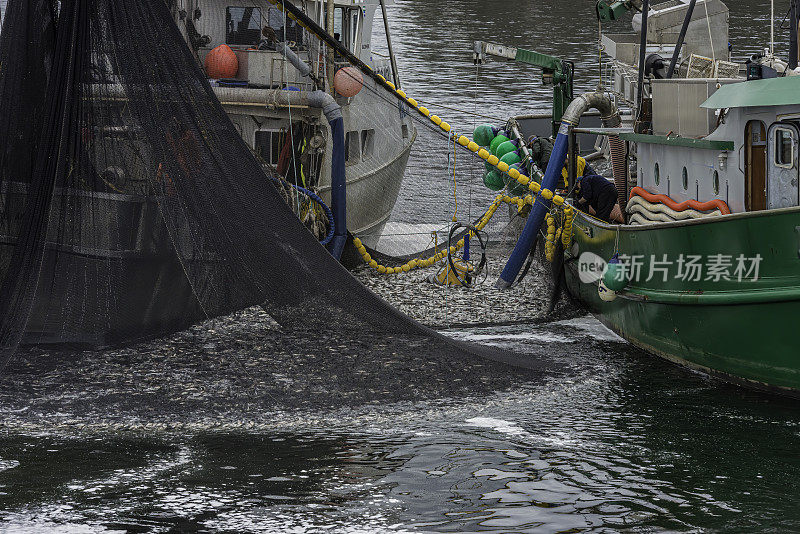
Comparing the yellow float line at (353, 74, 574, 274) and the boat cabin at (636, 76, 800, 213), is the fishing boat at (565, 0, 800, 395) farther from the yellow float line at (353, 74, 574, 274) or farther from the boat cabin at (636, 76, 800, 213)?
the yellow float line at (353, 74, 574, 274)

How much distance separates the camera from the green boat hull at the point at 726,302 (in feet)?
33.7

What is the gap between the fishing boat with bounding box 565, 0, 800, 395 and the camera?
1045 cm

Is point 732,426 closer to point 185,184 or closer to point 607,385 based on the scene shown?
point 607,385

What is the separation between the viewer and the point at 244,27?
54.0 feet

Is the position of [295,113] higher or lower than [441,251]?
higher

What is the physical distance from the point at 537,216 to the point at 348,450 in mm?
5856

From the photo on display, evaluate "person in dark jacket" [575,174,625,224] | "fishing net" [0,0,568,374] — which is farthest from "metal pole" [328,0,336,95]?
"fishing net" [0,0,568,374]

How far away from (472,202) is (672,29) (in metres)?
4.17

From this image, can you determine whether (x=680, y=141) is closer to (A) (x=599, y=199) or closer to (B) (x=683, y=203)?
(B) (x=683, y=203)

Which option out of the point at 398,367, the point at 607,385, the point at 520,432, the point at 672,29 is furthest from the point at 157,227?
the point at 672,29

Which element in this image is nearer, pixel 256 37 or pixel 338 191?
pixel 338 191

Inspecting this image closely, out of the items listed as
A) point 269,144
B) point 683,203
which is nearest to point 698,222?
point 683,203

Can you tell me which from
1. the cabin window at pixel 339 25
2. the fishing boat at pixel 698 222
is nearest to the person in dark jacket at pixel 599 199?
the fishing boat at pixel 698 222

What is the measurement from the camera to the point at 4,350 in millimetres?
8977
